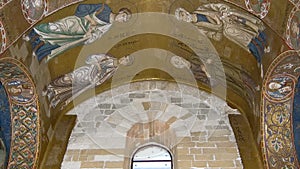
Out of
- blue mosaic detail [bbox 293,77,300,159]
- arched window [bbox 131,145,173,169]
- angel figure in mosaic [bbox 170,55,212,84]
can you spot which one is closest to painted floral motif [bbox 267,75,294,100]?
blue mosaic detail [bbox 293,77,300,159]

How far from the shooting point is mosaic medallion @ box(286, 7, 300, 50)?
7220 mm

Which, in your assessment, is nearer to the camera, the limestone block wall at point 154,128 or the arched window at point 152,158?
the limestone block wall at point 154,128

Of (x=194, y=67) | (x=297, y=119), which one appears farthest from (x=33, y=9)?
(x=297, y=119)

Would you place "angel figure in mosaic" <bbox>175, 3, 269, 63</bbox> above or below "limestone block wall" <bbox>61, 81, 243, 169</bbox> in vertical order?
above

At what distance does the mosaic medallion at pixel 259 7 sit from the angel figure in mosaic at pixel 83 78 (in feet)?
9.45

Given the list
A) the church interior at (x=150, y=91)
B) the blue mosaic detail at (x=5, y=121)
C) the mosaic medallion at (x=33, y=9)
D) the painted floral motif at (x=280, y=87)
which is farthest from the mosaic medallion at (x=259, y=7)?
the blue mosaic detail at (x=5, y=121)

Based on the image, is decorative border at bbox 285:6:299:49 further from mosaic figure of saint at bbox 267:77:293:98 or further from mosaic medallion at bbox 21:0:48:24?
mosaic medallion at bbox 21:0:48:24

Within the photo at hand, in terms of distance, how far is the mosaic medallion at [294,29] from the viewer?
7.22 m

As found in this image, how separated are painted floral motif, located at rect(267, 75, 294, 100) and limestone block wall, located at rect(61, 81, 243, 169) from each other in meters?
1.11

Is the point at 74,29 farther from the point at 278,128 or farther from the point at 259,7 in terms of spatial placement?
the point at 278,128

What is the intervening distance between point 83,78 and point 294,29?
13.4 feet

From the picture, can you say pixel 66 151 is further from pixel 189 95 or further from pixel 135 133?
pixel 189 95

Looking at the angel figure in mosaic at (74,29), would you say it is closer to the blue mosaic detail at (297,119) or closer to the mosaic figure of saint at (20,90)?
the mosaic figure of saint at (20,90)

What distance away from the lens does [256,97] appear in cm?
889
